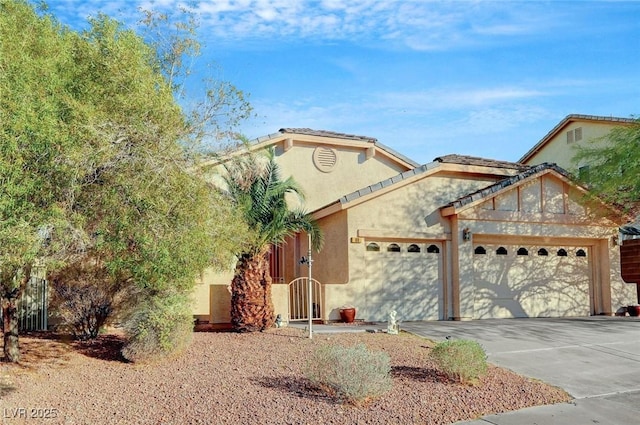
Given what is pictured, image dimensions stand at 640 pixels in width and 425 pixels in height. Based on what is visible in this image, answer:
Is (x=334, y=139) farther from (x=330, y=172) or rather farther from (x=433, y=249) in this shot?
(x=433, y=249)

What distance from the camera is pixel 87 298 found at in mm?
12078

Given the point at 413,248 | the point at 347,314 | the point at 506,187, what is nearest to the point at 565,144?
the point at 506,187

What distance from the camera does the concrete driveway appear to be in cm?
829

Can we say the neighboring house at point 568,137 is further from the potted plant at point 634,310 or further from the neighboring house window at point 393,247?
the neighboring house window at point 393,247

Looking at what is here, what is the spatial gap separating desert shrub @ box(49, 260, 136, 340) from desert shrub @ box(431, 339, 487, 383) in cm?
628

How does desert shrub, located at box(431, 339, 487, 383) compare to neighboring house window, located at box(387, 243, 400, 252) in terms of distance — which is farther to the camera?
neighboring house window, located at box(387, 243, 400, 252)

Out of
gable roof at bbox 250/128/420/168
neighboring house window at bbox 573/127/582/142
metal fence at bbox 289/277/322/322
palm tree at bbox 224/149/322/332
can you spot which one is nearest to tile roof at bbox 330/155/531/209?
metal fence at bbox 289/277/322/322

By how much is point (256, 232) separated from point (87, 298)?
361cm

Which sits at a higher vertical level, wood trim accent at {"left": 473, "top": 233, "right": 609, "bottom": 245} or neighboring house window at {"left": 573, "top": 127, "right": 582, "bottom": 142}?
neighboring house window at {"left": 573, "top": 127, "right": 582, "bottom": 142}

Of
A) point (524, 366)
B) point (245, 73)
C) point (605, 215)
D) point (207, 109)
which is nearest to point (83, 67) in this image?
point (207, 109)

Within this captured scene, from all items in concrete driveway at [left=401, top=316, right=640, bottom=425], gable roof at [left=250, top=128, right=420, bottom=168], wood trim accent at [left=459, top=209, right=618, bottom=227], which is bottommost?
concrete driveway at [left=401, top=316, right=640, bottom=425]

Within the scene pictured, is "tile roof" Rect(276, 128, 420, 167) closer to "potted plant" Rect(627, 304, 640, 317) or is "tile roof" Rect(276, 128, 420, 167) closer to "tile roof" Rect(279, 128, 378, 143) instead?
"tile roof" Rect(279, 128, 378, 143)

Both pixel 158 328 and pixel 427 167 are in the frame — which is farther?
pixel 427 167

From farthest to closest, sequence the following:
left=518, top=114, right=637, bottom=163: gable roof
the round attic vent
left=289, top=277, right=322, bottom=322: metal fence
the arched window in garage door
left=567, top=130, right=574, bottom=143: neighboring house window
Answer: left=567, top=130, right=574, bottom=143: neighboring house window → left=518, top=114, right=637, bottom=163: gable roof → the round attic vent → the arched window in garage door → left=289, top=277, right=322, bottom=322: metal fence
